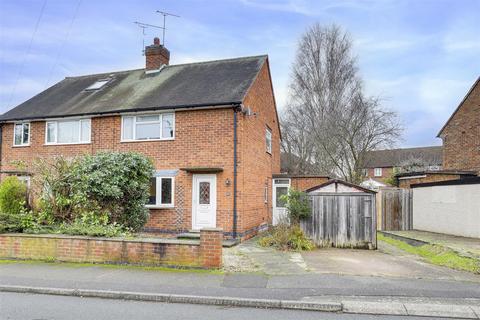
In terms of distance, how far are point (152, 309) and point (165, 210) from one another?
869 cm

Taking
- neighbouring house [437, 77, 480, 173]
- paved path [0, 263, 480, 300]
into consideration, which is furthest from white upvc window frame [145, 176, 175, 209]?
neighbouring house [437, 77, 480, 173]

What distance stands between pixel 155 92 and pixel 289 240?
351 inches

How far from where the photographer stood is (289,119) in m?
33.1

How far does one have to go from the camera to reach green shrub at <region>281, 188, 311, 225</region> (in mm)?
12391

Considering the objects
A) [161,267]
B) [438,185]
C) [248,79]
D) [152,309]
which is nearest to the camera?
[152,309]

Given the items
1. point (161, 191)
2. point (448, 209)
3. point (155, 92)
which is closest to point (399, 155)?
point (448, 209)

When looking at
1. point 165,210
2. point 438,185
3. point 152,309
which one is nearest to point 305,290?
point 152,309

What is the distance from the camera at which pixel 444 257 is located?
982 centimetres

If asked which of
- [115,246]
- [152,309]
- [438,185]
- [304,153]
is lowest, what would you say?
[152,309]

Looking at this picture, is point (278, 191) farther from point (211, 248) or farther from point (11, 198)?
point (11, 198)

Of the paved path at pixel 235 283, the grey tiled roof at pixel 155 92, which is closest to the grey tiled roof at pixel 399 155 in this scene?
the grey tiled roof at pixel 155 92

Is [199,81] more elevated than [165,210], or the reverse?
[199,81]

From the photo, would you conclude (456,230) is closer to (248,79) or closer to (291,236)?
(291,236)

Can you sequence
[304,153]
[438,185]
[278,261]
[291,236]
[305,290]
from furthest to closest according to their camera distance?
[304,153] → [438,185] → [291,236] → [278,261] → [305,290]
